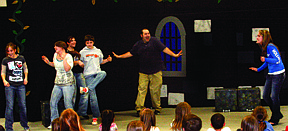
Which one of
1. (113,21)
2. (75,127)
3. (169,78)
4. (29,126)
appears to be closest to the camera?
(75,127)

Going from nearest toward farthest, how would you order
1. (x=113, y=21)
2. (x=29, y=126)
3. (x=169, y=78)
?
1. (x=29, y=126)
2. (x=113, y=21)
3. (x=169, y=78)

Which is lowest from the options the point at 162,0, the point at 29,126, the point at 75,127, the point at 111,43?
the point at 29,126

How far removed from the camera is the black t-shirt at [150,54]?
7.33m

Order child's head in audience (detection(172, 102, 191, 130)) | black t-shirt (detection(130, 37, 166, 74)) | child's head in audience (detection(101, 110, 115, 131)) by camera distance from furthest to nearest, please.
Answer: black t-shirt (detection(130, 37, 166, 74)), child's head in audience (detection(172, 102, 191, 130)), child's head in audience (detection(101, 110, 115, 131))

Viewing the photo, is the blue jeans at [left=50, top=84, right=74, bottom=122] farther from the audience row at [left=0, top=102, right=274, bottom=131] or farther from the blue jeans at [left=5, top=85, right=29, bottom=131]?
the audience row at [left=0, top=102, right=274, bottom=131]

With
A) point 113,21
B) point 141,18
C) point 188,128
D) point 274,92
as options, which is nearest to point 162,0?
point 141,18

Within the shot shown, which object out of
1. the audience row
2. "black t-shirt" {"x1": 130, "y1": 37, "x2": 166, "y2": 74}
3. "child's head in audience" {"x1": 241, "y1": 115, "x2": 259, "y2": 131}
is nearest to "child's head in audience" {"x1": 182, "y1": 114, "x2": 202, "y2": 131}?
the audience row

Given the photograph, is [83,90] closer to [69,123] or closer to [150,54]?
[150,54]

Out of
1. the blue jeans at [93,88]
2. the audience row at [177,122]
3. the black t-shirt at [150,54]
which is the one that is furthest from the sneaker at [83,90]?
the audience row at [177,122]

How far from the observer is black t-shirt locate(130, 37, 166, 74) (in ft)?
24.0

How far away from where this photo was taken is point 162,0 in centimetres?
815

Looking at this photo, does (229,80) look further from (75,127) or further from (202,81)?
(75,127)

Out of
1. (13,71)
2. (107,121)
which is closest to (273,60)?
(107,121)

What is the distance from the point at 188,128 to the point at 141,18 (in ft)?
14.4
